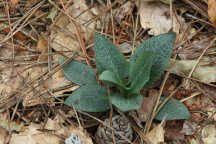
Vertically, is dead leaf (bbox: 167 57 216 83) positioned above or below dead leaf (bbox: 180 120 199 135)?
above

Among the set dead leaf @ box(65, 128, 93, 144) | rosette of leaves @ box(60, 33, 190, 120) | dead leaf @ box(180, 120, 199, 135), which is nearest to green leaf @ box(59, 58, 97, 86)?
rosette of leaves @ box(60, 33, 190, 120)

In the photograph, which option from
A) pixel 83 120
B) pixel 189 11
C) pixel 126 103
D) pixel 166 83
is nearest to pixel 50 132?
pixel 83 120

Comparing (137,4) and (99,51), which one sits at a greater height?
(137,4)

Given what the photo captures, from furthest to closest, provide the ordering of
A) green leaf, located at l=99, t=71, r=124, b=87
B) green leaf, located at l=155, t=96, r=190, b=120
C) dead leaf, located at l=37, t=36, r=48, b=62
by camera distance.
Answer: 1. dead leaf, located at l=37, t=36, r=48, b=62
2. green leaf, located at l=155, t=96, r=190, b=120
3. green leaf, located at l=99, t=71, r=124, b=87

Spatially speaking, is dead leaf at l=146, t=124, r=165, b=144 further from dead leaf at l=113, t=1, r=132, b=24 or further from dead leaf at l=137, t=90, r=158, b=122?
dead leaf at l=113, t=1, r=132, b=24

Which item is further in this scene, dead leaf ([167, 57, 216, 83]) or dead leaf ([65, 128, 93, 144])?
dead leaf ([167, 57, 216, 83])

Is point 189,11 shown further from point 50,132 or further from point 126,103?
point 50,132

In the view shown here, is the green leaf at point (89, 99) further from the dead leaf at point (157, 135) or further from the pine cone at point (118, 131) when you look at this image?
the dead leaf at point (157, 135)

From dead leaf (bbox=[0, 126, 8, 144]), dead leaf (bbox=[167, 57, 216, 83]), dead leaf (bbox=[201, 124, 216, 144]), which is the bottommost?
dead leaf (bbox=[201, 124, 216, 144])
